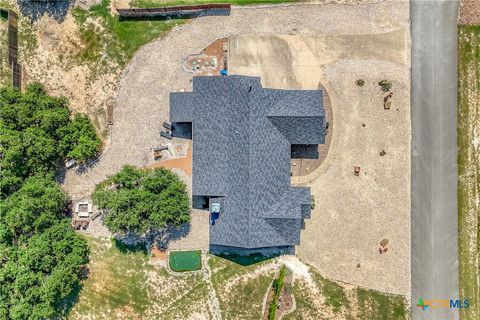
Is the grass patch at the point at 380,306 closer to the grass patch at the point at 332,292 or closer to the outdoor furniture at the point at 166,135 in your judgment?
the grass patch at the point at 332,292

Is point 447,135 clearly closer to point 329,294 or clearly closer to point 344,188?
point 344,188

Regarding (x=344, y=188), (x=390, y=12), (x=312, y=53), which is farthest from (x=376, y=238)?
(x=390, y=12)

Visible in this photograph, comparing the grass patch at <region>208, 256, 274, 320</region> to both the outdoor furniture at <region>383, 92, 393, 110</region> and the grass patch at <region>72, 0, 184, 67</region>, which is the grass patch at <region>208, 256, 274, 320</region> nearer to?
the outdoor furniture at <region>383, 92, 393, 110</region>

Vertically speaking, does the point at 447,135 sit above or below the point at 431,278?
above

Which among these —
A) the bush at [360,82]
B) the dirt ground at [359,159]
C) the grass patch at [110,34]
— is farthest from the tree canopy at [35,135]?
the bush at [360,82]

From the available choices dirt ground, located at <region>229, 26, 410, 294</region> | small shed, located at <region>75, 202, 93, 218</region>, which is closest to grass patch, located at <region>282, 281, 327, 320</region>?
dirt ground, located at <region>229, 26, 410, 294</region>

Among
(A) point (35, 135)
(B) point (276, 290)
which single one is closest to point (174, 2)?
(A) point (35, 135)
